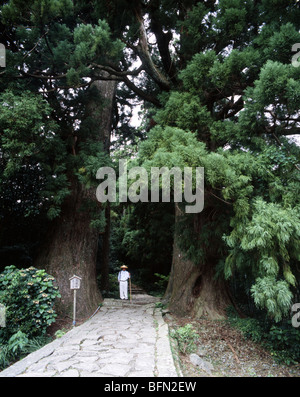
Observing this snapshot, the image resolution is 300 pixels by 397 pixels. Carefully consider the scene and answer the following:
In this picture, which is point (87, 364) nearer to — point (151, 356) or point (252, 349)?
point (151, 356)

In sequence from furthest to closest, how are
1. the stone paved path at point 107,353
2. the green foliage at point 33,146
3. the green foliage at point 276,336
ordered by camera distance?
the green foliage at point 33,146 < the green foliage at point 276,336 < the stone paved path at point 107,353

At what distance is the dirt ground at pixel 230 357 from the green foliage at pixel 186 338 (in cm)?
10

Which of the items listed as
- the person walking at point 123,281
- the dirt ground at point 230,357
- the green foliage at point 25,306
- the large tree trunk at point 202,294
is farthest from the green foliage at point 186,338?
the person walking at point 123,281

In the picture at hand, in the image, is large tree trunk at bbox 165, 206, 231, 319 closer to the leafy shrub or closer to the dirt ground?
the dirt ground

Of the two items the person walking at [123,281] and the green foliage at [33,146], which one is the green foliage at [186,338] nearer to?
the green foliage at [33,146]

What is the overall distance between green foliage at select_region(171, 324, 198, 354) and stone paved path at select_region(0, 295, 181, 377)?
0.23 metres

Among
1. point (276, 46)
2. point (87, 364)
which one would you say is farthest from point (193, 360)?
point (276, 46)

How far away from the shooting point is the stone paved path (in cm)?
284

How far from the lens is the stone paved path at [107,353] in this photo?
2.84 metres

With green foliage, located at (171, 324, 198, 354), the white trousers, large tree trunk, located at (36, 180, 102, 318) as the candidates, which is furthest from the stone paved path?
the white trousers

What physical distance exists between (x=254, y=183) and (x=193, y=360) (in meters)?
2.94

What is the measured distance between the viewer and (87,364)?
Result: 10.1 feet

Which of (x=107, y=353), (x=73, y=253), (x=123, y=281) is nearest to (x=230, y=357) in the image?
(x=107, y=353)
